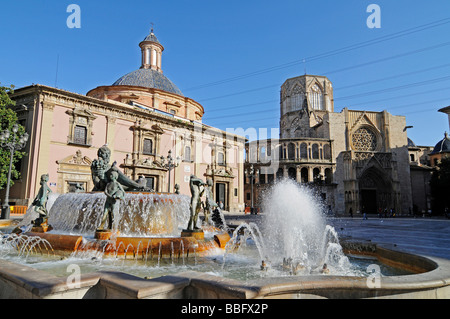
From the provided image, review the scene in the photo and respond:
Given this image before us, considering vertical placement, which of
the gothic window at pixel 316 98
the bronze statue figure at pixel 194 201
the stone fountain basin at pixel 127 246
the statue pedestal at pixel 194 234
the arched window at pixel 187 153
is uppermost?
the gothic window at pixel 316 98

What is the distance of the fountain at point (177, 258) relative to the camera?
8.52ft

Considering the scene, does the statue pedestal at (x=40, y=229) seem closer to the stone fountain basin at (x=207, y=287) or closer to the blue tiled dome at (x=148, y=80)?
the stone fountain basin at (x=207, y=287)

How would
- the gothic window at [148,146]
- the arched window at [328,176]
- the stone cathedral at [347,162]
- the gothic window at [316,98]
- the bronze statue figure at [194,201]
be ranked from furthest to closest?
1. the gothic window at [316,98]
2. the arched window at [328,176]
3. the stone cathedral at [347,162]
4. the gothic window at [148,146]
5. the bronze statue figure at [194,201]

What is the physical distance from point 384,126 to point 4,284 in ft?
151

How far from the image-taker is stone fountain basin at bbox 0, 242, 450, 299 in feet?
7.95

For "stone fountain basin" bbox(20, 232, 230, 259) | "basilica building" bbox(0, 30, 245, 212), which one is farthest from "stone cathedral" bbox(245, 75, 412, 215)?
"stone fountain basin" bbox(20, 232, 230, 259)

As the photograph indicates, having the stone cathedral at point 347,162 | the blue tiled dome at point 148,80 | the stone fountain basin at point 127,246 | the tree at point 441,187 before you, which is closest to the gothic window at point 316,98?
the stone cathedral at point 347,162

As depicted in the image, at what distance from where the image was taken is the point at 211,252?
6.03 m

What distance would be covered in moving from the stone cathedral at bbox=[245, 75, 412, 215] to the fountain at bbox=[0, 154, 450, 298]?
2851 cm

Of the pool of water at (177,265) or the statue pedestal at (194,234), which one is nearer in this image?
the pool of water at (177,265)

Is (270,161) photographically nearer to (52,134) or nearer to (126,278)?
(52,134)

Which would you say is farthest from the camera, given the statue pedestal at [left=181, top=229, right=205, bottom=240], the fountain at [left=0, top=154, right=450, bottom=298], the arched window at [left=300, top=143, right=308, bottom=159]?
the arched window at [left=300, top=143, right=308, bottom=159]

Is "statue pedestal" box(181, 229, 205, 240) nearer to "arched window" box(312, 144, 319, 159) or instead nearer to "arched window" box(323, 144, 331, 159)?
"arched window" box(312, 144, 319, 159)

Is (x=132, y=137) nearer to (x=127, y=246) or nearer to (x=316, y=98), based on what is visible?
(x=127, y=246)
